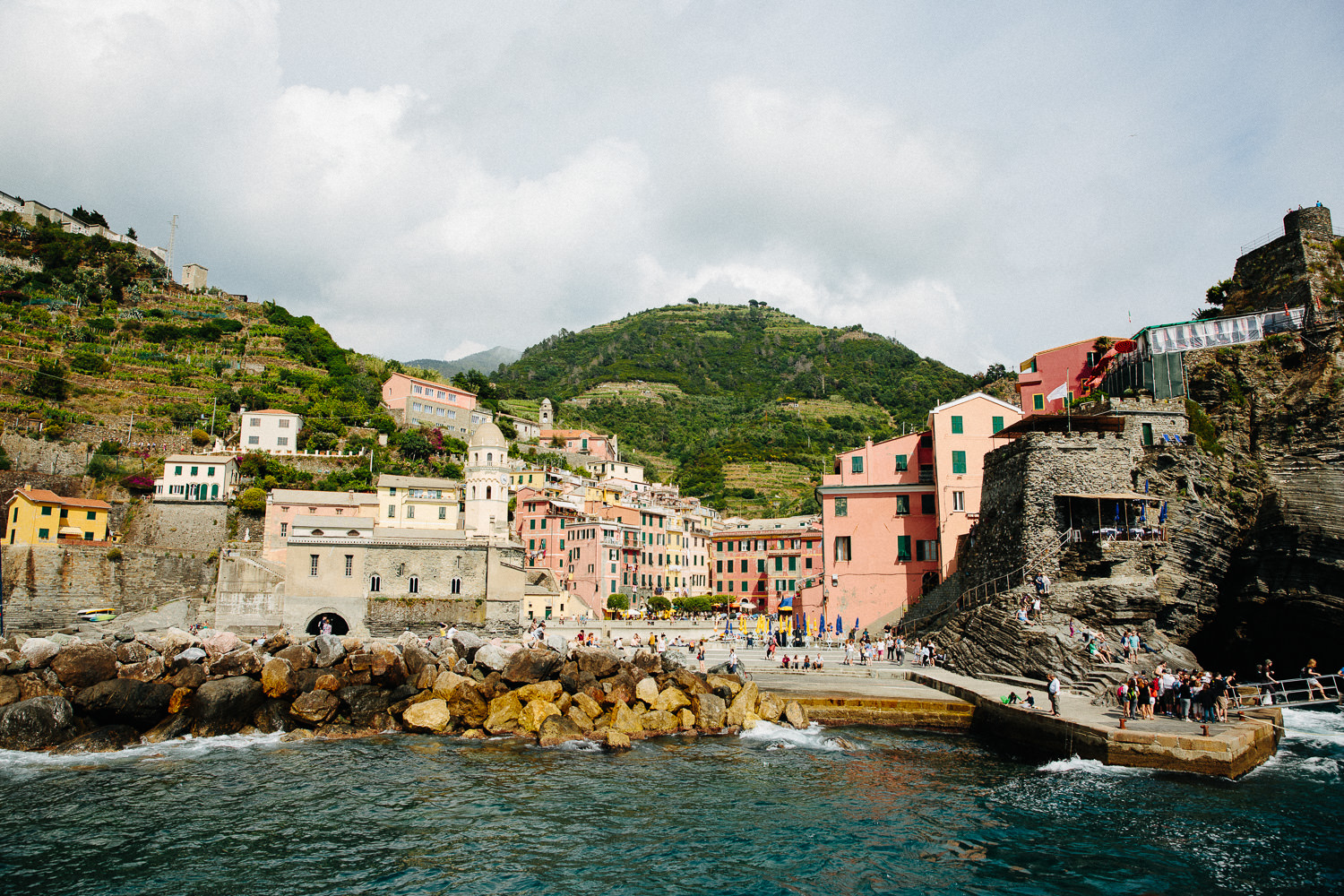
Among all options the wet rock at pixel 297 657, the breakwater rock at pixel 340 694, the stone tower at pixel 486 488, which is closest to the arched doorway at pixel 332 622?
the stone tower at pixel 486 488

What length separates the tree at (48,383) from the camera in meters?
61.9

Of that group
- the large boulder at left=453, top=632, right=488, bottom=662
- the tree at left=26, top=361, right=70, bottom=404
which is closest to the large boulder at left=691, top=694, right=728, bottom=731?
the large boulder at left=453, top=632, right=488, bottom=662

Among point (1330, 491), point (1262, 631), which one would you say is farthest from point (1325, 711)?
point (1330, 491)

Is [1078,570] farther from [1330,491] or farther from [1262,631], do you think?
[1330,491]

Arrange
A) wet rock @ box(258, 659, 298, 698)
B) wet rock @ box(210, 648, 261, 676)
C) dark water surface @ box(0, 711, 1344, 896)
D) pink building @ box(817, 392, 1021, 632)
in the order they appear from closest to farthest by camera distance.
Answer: dark water surface @ box(0, 711, 1344, 896) < wet rock @ box(258, 659, 298, 698) < wet rock @ box(210, 648, 261, 676) < pink building @ box(817, 392, 1021, 632)

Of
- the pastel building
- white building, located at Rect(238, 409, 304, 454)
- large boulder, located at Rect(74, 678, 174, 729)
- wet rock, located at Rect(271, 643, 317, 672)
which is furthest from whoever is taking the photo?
the pastel building

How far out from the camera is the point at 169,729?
76.4ft

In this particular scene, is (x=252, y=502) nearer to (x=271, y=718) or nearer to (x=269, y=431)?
(x=269, y=431)

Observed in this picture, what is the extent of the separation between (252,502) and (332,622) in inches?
583

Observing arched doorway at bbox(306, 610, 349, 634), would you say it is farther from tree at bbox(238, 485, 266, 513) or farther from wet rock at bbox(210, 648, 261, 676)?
wet rock at bbox(210, 648, 261, 676)

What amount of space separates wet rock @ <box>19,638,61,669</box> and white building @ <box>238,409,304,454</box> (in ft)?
135

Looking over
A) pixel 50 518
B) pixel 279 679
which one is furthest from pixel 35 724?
pixel 50 518

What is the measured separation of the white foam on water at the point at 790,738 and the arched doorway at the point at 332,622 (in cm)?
3097

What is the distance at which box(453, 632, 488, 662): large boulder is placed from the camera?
29828 millimetres
